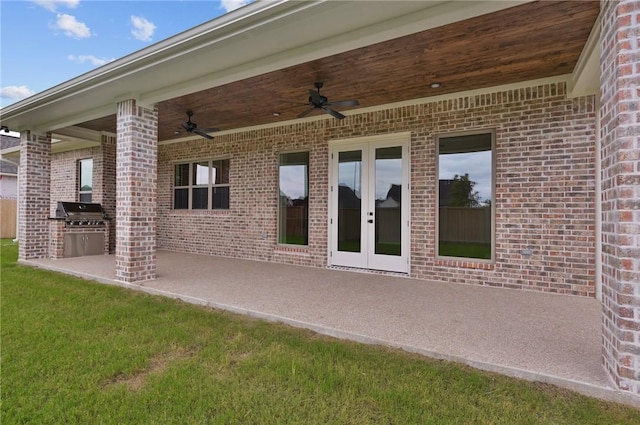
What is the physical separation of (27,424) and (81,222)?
763cm

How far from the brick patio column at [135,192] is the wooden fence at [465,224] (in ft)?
15.9

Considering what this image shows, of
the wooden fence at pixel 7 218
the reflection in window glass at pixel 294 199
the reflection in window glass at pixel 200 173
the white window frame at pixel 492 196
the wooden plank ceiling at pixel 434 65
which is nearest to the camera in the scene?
the wooden plank ceiling at pixel 434 65

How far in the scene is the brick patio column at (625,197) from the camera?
214cm

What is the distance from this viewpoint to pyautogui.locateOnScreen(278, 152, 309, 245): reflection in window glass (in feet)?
24.0

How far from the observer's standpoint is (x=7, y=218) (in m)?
13.7

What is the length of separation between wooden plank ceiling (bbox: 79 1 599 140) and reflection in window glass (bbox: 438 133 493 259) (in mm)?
942

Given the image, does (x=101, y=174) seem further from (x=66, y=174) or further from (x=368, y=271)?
(x=368, y=271)

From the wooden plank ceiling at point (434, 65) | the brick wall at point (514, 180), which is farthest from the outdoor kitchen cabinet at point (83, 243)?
the brick wall at point (514, 180)

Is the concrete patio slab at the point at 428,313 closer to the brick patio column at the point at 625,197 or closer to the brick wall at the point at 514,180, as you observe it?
the brick patio column at the point at 625,197

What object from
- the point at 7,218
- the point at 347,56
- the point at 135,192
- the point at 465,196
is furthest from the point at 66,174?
the point at 465,196

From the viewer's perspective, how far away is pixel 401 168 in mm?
6141

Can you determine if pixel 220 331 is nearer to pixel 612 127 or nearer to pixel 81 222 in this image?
pixel 612 127

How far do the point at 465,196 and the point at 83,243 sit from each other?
8.66m

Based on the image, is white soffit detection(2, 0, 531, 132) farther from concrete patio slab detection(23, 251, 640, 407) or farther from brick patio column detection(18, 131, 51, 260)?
concrete patio slab detection(23, 251, 640, 407)
